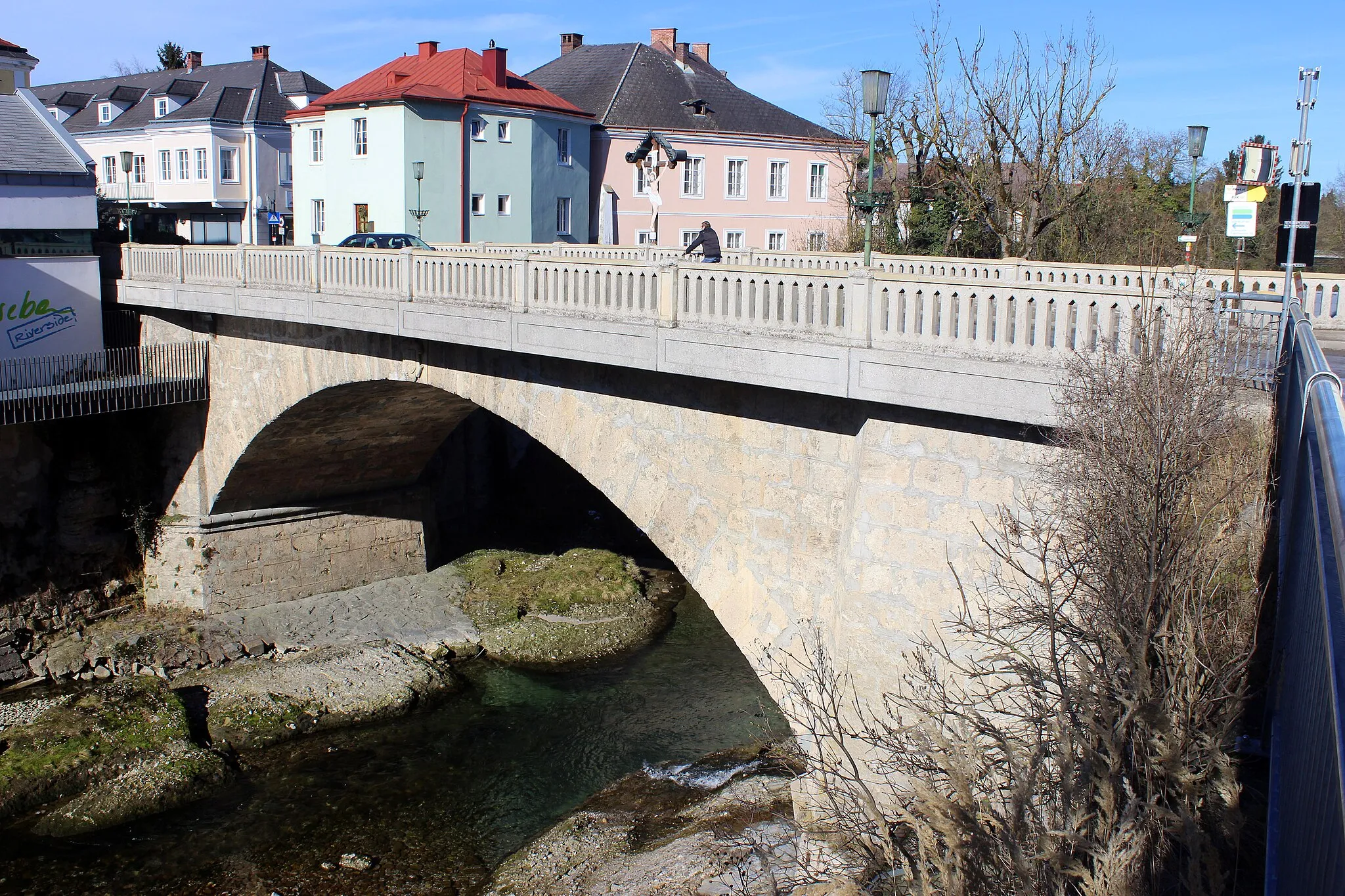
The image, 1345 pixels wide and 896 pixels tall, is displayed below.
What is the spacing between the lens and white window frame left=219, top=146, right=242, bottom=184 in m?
42.8

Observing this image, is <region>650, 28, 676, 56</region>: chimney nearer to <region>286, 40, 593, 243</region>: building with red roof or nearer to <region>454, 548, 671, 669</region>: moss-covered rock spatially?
<region>286, 40, 593, 243</region>: building with red roof

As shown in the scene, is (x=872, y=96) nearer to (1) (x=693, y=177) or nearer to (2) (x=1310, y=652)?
(2) (x=1310, y=652)

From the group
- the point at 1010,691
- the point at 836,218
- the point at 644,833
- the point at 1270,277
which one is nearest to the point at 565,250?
the point at 644,833

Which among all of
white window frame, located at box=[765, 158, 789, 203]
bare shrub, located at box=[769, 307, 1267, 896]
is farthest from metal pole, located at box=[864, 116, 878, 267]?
white window frame, located at box=[765, 158, 789, 203]

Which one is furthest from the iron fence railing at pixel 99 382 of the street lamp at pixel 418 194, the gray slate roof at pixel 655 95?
the gray slate roof at pixel 655 95

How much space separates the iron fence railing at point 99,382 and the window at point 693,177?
67.8ft

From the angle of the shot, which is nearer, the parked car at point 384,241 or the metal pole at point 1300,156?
the metal pole at point 1300,156

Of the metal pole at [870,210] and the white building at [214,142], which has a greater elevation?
the white building at [214,142]

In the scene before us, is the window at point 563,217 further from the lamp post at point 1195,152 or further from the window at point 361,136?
the lamp post at point 1195,152

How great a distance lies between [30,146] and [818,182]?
26303 mm

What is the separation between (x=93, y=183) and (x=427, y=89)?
12749 mm

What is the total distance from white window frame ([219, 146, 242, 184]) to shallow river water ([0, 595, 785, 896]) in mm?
30138

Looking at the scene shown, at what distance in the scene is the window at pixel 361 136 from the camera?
3409 cm

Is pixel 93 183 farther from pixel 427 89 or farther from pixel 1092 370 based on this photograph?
pixel 1092 370
